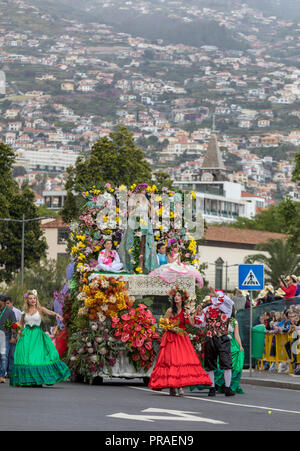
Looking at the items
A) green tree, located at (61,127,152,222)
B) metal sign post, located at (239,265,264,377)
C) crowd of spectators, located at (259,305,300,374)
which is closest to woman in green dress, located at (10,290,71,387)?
crowd of spectators, located at (259,305,300,374)

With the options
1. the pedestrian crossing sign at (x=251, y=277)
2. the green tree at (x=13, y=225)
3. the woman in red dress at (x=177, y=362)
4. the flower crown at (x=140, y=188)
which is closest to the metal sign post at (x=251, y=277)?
the pedestrian crossing sign at (x=251, y=277)

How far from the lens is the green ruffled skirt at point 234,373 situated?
71.9 ft

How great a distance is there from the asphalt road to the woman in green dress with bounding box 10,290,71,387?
0.26 m

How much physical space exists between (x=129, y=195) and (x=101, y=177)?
145ft

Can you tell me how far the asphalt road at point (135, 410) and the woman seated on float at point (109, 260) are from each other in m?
2.26

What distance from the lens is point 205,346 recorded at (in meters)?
21.7

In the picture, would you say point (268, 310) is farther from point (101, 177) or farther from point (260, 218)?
point (260, 218)

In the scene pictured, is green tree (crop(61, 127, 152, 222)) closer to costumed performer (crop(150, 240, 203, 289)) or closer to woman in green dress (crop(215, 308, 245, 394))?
costumed performer (crop(150, 240, 203, 289))

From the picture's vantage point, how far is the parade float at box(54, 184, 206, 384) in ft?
77.3

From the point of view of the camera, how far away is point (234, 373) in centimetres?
2212

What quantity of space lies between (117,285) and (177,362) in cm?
316

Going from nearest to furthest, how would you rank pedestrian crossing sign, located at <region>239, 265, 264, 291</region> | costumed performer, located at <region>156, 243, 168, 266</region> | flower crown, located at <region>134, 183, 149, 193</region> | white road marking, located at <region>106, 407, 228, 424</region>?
white road marking, located at <region>106, 407, 228, 424</region>, costumed performer, located at <region>156, 243, 168, 266</region>, flower crown, located at <region>134, 183, 149, 193</region>, pedestrian crossing sign, located at <region>239, 265, 264, 291</region>

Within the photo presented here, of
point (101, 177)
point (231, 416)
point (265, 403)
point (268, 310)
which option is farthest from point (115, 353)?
point (101, 177)

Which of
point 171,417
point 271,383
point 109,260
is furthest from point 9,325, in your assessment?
point 171,417
